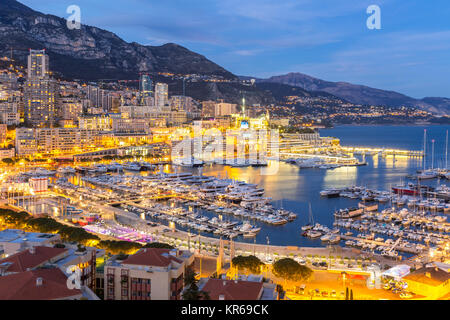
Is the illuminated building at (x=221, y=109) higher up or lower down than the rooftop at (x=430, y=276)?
higher up

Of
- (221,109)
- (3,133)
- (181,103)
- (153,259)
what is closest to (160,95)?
(181,103)

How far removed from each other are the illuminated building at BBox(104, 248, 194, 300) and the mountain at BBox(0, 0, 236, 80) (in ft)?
168

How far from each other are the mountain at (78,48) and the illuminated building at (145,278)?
51.3m

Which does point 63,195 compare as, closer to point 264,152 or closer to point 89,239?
point 89,239

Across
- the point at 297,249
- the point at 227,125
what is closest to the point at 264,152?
the point at 227,125

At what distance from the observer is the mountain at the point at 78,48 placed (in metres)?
54.0

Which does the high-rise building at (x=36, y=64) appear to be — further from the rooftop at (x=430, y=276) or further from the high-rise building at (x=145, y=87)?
the rooftop at (x=430, y=276)

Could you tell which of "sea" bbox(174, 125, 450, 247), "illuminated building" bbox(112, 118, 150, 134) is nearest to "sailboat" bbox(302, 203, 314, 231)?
"sea" bbox(174, 125, 450, 247)

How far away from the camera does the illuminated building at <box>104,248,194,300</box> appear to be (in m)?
5.80

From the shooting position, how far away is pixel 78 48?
61.3 m

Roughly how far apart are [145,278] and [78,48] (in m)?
61.8

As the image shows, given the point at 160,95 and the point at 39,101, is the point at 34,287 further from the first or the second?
the point at 160,95

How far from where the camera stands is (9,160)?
1018 inches

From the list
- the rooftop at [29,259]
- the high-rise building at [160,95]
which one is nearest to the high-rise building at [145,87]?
the high-rise building at [160,95]
